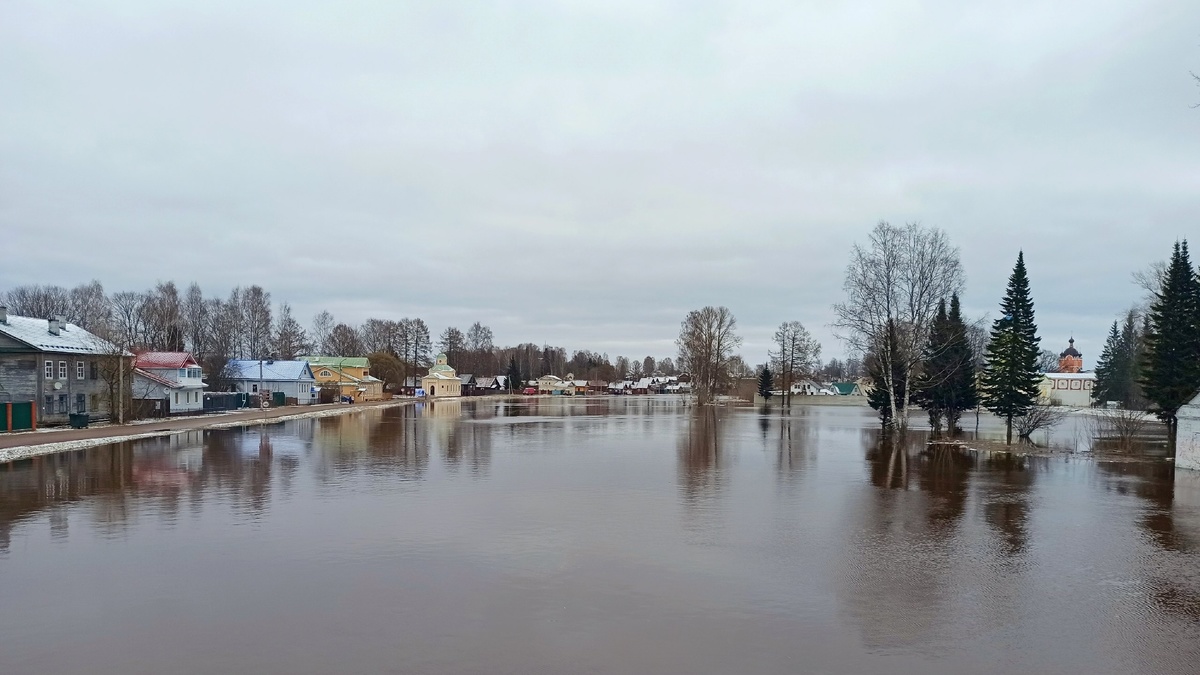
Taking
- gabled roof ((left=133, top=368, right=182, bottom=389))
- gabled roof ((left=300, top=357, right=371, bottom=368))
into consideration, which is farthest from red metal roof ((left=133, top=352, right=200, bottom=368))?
gabled roof ((left=300, top=357, right=371, bottom=368))

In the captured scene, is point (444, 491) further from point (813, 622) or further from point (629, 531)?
point (813, 622)

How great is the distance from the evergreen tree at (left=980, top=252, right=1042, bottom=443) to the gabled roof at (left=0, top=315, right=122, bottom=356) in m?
45.7

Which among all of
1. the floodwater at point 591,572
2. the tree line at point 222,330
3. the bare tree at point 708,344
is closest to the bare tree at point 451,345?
the tree line at point 222,330

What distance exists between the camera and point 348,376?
89.2 meters

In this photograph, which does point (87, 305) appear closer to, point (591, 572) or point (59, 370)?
point (59, 370)

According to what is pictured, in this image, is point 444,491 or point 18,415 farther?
point 18,415

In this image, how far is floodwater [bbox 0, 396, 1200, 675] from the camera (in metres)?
8.03

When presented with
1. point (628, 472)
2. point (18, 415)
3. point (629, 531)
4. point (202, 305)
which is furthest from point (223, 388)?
point (629, 531)

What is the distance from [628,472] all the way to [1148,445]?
26574mm

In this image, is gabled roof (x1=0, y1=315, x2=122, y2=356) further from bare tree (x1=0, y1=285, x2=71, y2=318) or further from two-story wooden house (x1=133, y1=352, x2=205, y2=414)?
bare tree (x1=0, y1=285, x2=71, y2=318)

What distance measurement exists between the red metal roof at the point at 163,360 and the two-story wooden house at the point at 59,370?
208 inches

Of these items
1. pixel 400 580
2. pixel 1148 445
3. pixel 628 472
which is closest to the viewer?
pixel 400 580

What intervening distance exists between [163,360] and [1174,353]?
5736 cm

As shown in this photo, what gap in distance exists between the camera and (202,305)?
9394 centimetres
